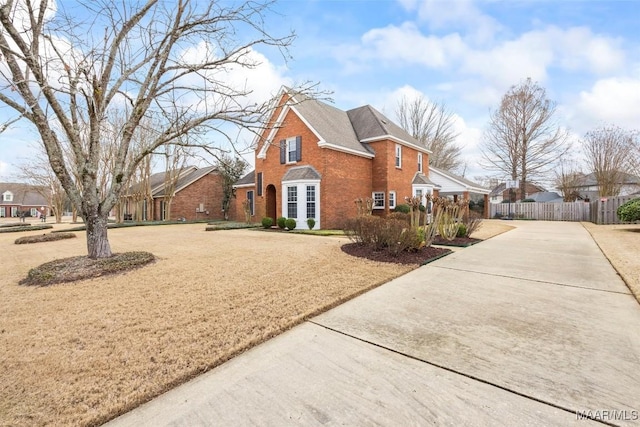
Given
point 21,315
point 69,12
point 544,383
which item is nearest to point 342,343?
point 544,383

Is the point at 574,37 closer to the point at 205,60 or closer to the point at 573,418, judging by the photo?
the point at 205,60

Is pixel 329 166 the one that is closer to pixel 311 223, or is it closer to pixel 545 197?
pixel 311 223

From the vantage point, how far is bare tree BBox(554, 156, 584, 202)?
2817cm

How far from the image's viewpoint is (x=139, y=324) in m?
3.56

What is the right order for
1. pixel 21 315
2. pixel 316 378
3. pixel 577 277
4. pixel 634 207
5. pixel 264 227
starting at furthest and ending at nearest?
pixel 264 227, pixel 634 207, pixel 577 277, pixel 21 315, pixel 316 378

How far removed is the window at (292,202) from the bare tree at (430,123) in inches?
917

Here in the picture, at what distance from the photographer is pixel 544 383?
7.88 feet

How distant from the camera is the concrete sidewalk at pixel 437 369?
2070 mm

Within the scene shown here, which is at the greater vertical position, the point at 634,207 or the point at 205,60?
the point at 205,60

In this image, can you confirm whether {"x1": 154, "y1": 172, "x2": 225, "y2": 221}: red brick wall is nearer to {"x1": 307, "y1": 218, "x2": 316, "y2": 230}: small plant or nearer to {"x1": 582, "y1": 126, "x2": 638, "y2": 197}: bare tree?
{"x1": 307, "y1": 218, "x2": 316, "y2": 230}: small plant

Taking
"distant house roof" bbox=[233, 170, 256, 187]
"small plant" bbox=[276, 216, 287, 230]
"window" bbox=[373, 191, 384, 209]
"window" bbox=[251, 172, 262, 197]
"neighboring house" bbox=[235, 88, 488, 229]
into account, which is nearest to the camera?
"small plant" bbox=[276, 216, 287, 230]

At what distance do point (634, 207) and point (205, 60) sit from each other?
2001cm

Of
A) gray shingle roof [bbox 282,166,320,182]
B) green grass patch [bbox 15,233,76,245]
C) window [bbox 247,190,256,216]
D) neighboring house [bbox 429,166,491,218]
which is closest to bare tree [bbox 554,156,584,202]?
neighboring house [bbox 429,166,491,218]

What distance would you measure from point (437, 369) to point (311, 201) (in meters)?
13.7
